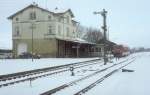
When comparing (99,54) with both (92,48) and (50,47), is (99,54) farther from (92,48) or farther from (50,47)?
(50,47)

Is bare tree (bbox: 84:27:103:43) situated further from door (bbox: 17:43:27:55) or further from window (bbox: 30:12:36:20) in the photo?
door (bbox: 17:43:27:55)

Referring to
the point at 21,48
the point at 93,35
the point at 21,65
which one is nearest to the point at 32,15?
the point at 21,48

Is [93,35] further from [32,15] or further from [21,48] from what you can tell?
[21,48]

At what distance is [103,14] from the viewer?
3759 cm

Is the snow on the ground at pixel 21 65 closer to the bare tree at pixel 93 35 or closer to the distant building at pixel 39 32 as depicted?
the distant building at pixel 39 32

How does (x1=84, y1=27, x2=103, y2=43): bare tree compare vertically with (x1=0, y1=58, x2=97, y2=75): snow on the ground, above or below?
above

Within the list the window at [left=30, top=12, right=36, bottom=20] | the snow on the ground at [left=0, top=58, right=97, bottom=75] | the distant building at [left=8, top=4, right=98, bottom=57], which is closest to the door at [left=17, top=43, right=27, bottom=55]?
the distant building at [left=8, top=4, right=98, bottom=57]

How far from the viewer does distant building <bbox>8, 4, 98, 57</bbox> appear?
202 ft

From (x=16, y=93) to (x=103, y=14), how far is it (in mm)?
25945

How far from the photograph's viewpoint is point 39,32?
6294cm

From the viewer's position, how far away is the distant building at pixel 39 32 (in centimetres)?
6159

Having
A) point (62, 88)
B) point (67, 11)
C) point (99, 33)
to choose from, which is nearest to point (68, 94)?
point (62, 88)

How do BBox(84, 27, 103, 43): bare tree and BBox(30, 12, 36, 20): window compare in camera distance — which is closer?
BBox(30, 12, 36, 20): window

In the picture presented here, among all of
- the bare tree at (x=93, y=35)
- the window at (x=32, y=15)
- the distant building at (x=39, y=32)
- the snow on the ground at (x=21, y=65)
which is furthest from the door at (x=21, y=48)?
the bare tree at (x=93, y=35)
